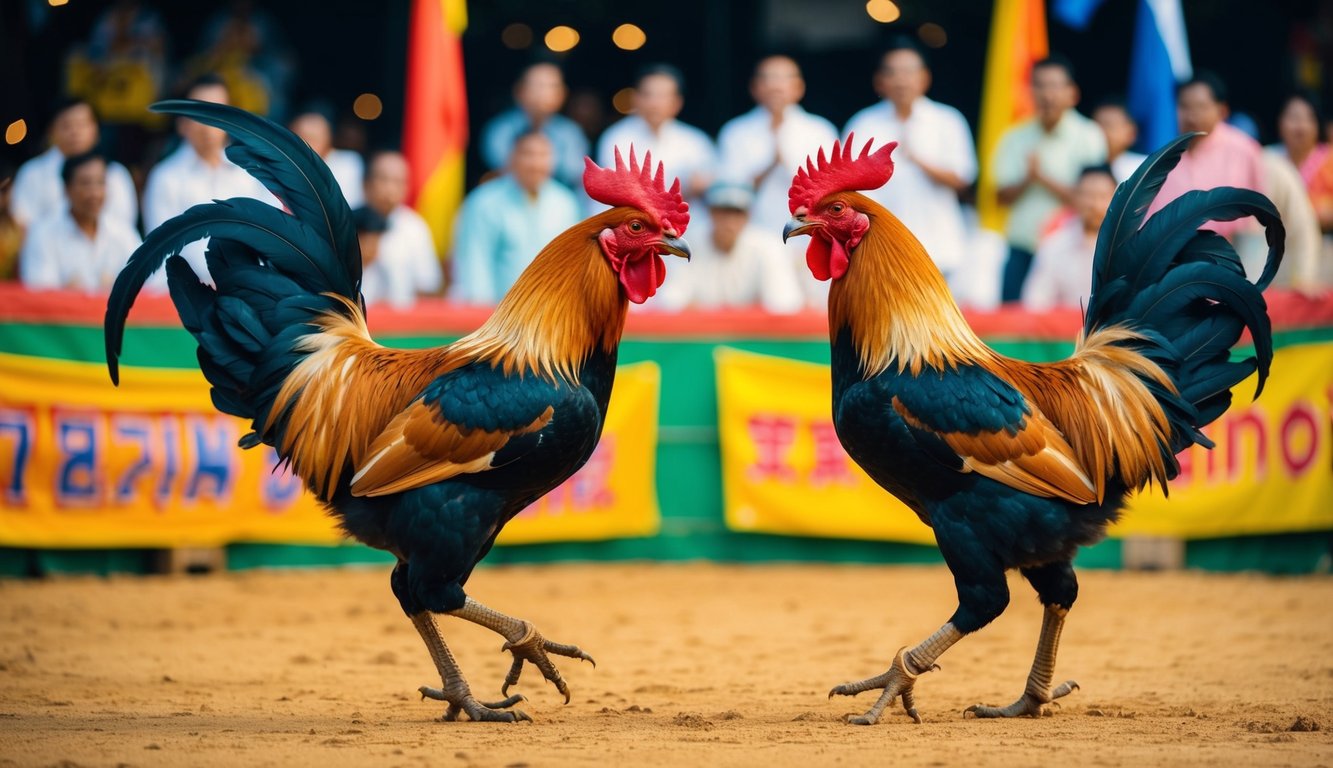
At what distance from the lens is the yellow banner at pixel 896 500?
9516 mm

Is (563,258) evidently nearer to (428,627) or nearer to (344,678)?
(428,627)

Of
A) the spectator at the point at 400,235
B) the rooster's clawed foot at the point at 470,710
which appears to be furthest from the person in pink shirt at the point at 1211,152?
the rooster's clawed foot at the point at 470,710

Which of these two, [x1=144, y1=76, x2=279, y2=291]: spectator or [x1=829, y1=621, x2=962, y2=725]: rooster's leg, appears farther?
[x1=144, y1=76, x2=279, y2=291]: spectator

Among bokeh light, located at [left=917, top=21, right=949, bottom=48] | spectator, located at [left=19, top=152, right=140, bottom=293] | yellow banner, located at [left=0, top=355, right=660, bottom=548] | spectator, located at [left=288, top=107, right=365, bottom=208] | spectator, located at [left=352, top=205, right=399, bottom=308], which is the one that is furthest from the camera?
bokeh light, located at [left=917, top=21, right=949, bottom=48]

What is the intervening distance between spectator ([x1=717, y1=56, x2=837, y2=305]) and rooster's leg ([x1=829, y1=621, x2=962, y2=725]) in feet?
18.4

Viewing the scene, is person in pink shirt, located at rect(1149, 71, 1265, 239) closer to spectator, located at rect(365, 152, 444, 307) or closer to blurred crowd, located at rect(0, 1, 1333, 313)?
blurred crowd, located at rect(0, 1, 1333, 313)

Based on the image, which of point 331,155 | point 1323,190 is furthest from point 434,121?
point 1323,190

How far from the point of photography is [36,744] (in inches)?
205

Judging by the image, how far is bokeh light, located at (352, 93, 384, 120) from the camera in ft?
56.1

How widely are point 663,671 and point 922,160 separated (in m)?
5.09

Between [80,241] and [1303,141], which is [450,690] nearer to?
[80,241]

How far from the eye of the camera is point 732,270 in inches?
418

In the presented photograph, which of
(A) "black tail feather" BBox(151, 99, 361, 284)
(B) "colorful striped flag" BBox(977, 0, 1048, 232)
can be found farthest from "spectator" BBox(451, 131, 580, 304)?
(A) "black tail feather" BBox(151, 99, 361, 284)

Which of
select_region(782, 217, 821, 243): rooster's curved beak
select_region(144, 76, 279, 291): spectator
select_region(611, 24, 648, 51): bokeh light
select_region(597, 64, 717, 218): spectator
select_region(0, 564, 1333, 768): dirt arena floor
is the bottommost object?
select_region(0, 564, 1333, 768): dirt arena floor
